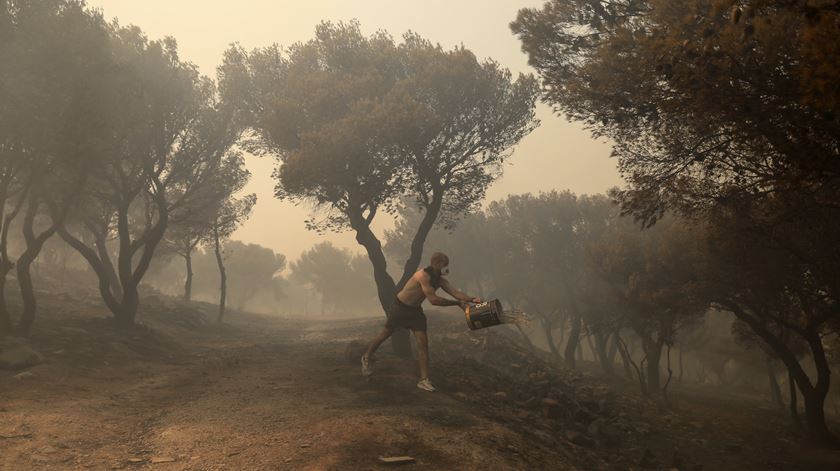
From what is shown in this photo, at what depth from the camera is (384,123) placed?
1541 cm

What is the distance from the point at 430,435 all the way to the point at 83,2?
16.3m

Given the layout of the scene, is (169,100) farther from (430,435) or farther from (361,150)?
(430,435)

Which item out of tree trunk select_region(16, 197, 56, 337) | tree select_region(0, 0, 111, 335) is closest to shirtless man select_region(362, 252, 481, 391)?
tree trunk select_region(16, 197, 56, 337)

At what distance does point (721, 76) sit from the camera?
6.86 meters

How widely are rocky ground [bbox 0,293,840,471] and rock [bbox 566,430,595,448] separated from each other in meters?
0.03

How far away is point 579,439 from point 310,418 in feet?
16.3

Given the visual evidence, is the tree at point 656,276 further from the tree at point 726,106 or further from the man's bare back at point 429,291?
the man's bare back at point 429,291

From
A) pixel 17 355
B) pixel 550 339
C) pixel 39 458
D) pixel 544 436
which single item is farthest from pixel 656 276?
pixel 17 355

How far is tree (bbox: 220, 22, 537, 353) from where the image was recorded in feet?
51.3

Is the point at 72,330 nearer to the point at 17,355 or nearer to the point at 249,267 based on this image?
the point at 17,355

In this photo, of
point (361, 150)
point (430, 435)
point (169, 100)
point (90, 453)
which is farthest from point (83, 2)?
point (430, 435)

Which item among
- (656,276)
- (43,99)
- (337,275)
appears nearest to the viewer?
(43,99)

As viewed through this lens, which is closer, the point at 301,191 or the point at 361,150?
the point at 361,150

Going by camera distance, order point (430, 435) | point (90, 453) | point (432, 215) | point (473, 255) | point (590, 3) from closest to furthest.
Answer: point (90, 453) < point (430, 435) < point (590, 3) < point (432, 215) < point (473, 255)
